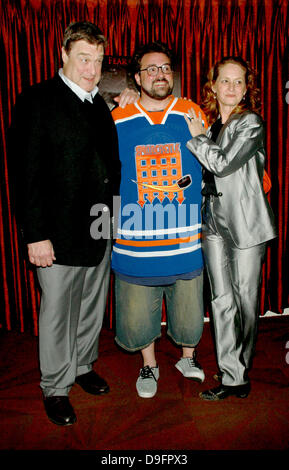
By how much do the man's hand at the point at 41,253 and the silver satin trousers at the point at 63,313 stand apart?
5cm

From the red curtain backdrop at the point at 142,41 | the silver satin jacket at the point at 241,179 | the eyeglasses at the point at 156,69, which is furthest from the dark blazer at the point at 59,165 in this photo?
the red curtain backdrop at the point at 142,41

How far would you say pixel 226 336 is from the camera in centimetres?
184

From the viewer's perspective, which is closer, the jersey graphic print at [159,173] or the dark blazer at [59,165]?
the dark blazer at [59,165]

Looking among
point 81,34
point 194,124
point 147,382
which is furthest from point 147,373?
point 81,34

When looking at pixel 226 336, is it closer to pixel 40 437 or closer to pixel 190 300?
pixel 190 300

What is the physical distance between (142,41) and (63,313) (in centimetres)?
182

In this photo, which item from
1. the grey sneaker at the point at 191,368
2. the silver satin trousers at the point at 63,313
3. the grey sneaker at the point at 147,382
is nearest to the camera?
the silver satin trousers at the point at 63,313

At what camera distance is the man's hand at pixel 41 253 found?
1.64m

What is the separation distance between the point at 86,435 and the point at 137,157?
127 cm

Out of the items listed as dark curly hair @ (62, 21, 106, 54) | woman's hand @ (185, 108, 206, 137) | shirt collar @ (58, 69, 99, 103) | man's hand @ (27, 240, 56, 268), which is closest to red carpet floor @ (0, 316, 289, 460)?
man's hand @ (27, 240, 56, 268)

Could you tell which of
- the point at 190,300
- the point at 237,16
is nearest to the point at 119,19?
the point at 237,16

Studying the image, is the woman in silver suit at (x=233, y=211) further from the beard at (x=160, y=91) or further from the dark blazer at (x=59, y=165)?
the dark blazer at (x=59, y=165)

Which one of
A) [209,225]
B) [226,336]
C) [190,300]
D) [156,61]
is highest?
[156,61]

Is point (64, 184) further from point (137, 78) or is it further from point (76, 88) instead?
point (137, 78)
